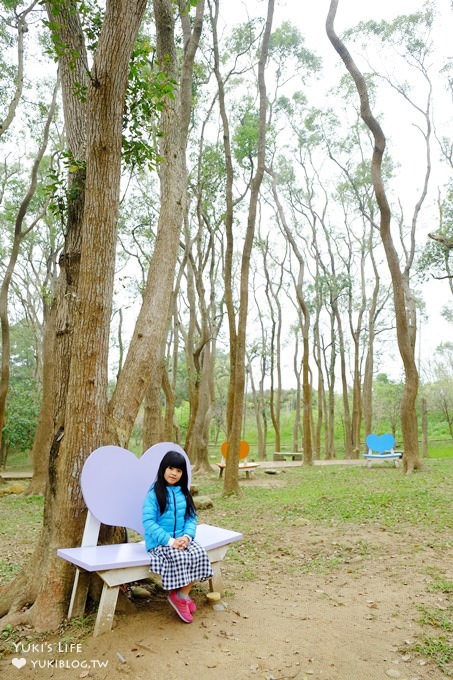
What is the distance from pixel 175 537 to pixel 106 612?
0.62 meters

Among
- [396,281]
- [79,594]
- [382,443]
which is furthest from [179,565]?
[382,443]

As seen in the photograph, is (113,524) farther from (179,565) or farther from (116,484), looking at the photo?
(179,565)

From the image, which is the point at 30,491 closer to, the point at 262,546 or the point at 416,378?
the point at 262,546

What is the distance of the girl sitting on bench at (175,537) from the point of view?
122 inches

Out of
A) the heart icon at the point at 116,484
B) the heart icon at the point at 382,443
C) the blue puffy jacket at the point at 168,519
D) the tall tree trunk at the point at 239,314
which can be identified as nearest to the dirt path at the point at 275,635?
the blue puffy jacket at the point at 168,519

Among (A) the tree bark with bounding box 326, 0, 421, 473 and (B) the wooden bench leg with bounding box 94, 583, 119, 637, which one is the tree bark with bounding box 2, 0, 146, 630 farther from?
(A) the tree bark with bounding box 326, 0, 421, 473

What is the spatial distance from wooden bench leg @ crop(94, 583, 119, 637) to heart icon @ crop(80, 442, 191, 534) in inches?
20.2

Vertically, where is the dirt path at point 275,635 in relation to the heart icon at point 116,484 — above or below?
below

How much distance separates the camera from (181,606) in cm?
314

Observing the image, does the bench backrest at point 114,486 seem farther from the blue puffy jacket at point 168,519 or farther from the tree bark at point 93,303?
the blue puffy jacket at point 168,519

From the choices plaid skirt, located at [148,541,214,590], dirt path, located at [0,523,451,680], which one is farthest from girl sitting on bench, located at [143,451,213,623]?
dirt path, located at [0,523,451,680]

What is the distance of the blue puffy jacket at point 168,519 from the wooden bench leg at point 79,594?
1.56ft

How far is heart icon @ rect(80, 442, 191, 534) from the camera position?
334 cm

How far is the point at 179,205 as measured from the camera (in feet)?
16.8
